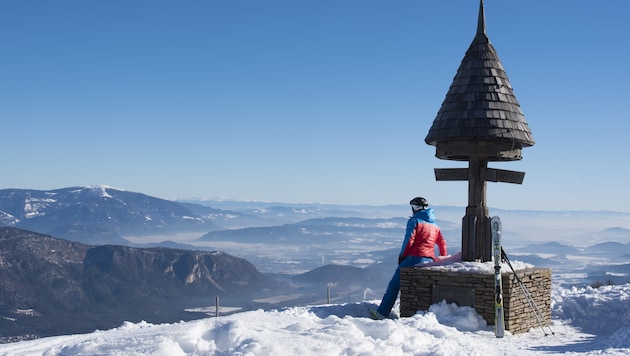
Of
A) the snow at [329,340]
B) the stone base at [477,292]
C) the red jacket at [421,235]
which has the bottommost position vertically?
the snow at [329,340]

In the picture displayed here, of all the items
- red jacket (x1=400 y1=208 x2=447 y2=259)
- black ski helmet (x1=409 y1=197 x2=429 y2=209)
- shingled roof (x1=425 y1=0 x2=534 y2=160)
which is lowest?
red jacket (x1=400 y1=208 x2=447 y2=259)

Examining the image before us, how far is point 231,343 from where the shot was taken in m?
8.82

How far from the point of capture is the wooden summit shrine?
13773 mm

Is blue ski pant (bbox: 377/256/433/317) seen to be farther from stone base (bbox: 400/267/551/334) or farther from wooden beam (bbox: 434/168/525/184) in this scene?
wooden beam (bbox: 434/168/525/184)

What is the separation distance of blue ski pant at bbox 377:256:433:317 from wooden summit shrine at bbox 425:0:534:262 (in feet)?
2.99

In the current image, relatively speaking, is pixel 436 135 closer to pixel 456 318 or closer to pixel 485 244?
pixel 485 244

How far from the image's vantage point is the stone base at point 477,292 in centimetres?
1289

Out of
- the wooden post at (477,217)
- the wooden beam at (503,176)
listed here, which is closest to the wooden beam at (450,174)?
the wooden post at (477,217)

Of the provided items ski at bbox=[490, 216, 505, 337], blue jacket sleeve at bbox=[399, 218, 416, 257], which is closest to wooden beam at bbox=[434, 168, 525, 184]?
blue jacket sleeve at bbox=[399, 218, 416, 257]

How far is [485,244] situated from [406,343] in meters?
5.19

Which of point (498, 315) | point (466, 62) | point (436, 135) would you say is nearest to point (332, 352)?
point (498, 315)

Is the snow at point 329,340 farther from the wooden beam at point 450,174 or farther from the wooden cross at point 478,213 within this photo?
the wooden beam at point 450,174

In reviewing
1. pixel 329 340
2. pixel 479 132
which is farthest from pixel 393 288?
pixel 329 340

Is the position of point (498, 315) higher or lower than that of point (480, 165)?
lower
